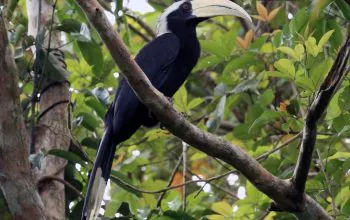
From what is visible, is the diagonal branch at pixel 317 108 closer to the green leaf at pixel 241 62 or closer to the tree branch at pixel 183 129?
the tree branch at pixel 183 129

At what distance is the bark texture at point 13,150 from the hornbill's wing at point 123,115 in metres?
0.41

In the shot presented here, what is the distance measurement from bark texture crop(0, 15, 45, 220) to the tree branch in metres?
0.41

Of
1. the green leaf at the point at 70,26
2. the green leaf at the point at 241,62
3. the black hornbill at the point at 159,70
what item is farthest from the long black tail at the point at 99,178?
the green leaf at the point at 241,62

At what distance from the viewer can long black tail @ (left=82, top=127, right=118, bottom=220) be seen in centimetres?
315

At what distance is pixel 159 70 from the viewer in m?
3.61

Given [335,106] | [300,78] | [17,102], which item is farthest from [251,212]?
[17,102]

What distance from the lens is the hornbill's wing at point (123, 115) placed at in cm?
319

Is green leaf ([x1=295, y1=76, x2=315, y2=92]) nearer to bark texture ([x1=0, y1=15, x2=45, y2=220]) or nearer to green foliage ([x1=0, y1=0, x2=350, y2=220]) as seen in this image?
green foliage ([x1=0, y1=0, x2=350, y2=220])

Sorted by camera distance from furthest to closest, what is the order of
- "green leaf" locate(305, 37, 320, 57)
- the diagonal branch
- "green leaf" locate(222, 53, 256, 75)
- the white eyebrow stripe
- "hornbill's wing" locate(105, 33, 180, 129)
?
the white eyebrow stripe, "green leaf" locate(222, 53, 256, 75), "hornbill's wing" locate(105, 33, 180, 129), "green leaf" locate(305, 37, 320, 57), the diagonal branch

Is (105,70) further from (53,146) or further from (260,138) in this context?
(260,138)

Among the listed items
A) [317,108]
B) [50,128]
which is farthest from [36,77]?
[317,108]

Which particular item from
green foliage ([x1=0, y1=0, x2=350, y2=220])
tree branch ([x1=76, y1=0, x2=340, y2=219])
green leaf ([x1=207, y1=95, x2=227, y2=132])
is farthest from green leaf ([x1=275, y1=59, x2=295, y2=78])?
green leaf ([x1=207, y1=95, x2=227, y2=132])

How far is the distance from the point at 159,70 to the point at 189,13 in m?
0.49

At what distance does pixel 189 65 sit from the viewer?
3727mm
